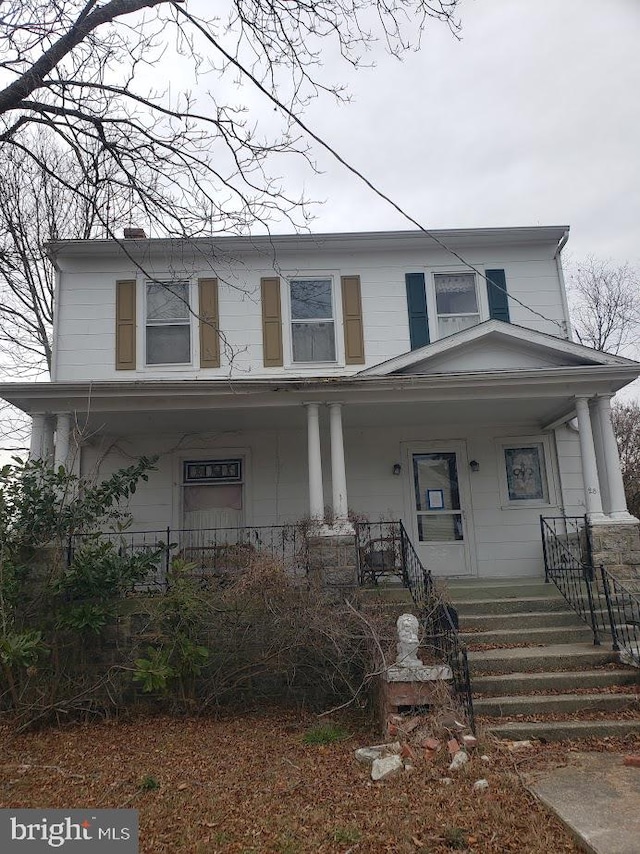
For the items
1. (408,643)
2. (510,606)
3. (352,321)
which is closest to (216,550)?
(408,643)

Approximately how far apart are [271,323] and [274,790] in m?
7.19

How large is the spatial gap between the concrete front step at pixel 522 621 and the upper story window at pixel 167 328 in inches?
229

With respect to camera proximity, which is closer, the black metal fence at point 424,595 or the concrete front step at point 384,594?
the black metal fence at point 424,595

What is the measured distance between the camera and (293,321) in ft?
35.1

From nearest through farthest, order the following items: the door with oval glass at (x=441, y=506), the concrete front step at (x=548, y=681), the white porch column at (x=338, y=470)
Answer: the concrete front step at (x=548, y=681)
the white porch column at (x=338, y=470)
the door with oval glass at (x=441, y=506)

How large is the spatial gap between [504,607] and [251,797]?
431 cm

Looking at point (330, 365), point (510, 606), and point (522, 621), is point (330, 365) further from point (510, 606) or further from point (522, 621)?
point (522, 621)

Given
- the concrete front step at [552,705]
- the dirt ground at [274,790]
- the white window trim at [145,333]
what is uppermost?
the white window trim at [145,333]

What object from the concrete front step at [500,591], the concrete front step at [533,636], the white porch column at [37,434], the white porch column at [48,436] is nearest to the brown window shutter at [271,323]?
Answer: the white porch column at [48,436]

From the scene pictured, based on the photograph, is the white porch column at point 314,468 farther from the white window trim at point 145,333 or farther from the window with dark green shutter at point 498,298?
the window with dark green shutter at point 498,298

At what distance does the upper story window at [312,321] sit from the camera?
10.7 metres

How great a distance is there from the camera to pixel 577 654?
22.5 ft

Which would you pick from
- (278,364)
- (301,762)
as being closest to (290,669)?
(301,762)

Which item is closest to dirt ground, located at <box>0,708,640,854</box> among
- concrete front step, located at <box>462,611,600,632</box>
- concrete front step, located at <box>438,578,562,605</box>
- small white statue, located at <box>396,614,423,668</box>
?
small white statue, located at <box>396,614,423,668</box>
